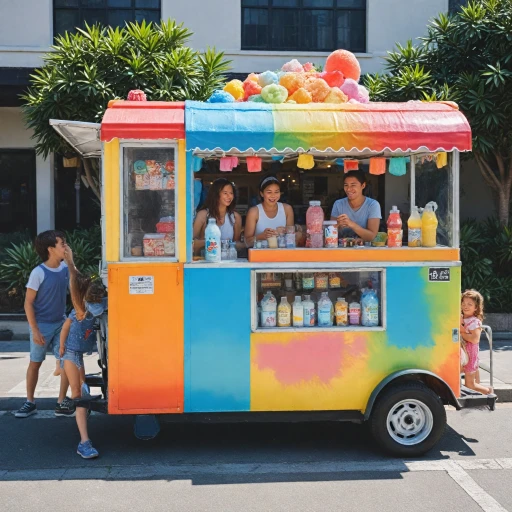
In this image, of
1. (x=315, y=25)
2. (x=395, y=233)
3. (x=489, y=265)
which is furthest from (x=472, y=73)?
(x=395, y=233)

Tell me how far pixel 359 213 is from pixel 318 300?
109 cm

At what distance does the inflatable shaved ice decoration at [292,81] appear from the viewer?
244 inches

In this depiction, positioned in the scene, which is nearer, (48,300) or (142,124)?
(142,124)

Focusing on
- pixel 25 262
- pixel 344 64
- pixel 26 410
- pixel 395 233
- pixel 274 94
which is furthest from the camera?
pixel 25 262

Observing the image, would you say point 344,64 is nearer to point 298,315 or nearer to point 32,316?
point 298,315

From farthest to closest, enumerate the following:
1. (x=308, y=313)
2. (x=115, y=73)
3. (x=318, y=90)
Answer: (x=115, y=73)
(x=318, y=90)
(x=308, y=313)

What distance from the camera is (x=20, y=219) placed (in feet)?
42.9

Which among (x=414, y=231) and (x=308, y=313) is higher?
(x=414, y=231)

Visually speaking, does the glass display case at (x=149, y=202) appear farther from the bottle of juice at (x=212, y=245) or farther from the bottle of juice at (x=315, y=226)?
the bottle of juice at (x=315, y=226)

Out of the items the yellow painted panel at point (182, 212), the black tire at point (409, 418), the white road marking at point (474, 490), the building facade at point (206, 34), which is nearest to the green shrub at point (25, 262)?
the building facade at point (206, 34)

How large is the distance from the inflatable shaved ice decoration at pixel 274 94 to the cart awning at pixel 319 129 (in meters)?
0.33

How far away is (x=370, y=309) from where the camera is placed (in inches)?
222

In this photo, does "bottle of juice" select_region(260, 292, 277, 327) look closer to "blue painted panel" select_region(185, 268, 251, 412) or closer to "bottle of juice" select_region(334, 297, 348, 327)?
"blue painted panel" select_region(185, 268, 251, 412)

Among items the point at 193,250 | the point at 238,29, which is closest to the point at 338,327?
the point at 193,250
